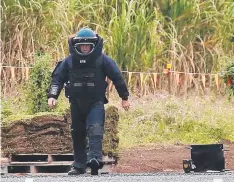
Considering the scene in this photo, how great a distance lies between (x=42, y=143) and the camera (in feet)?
40.7

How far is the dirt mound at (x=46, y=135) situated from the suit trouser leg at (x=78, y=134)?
5.86 ft

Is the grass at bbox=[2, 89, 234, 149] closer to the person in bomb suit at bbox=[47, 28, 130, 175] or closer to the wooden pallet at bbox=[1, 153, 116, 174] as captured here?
the wooden pallet at bbox=[1, 153, 116, 174]

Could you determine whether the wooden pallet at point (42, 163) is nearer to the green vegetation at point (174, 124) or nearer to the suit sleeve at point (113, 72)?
the suit sleeve at point (113, 72)

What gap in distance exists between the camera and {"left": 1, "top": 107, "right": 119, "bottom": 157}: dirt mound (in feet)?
40.5

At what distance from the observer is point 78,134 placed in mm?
10453

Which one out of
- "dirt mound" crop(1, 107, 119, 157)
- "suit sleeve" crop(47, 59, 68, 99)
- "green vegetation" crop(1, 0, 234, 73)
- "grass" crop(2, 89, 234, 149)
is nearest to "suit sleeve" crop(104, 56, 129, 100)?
"suit sleeve" crop(47, 59, 68, 99)

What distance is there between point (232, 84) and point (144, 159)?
68.0 inches

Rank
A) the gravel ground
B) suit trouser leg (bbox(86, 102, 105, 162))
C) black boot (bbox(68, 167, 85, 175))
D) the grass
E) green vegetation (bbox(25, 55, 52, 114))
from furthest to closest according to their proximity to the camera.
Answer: the grass < green vegetation (bbox(25, 55, 52, 114)) < black boot (bbox(68, 167, 85, 175)) < suit trouser leg (bbox(86, 102, 105, 162)) < the gravel ground

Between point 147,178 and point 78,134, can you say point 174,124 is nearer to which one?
point 78,134

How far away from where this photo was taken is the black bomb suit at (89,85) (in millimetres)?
10086

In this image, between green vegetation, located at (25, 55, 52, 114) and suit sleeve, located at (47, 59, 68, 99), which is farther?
green vegetation, located at (25, 55, 52, 114)

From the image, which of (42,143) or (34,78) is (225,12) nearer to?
(34,78)

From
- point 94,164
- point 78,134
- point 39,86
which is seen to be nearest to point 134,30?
point 39,86

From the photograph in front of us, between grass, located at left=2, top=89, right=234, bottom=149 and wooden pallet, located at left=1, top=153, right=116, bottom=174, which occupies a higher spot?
grass, located at left=2, top=89, right=234, bottom=149
